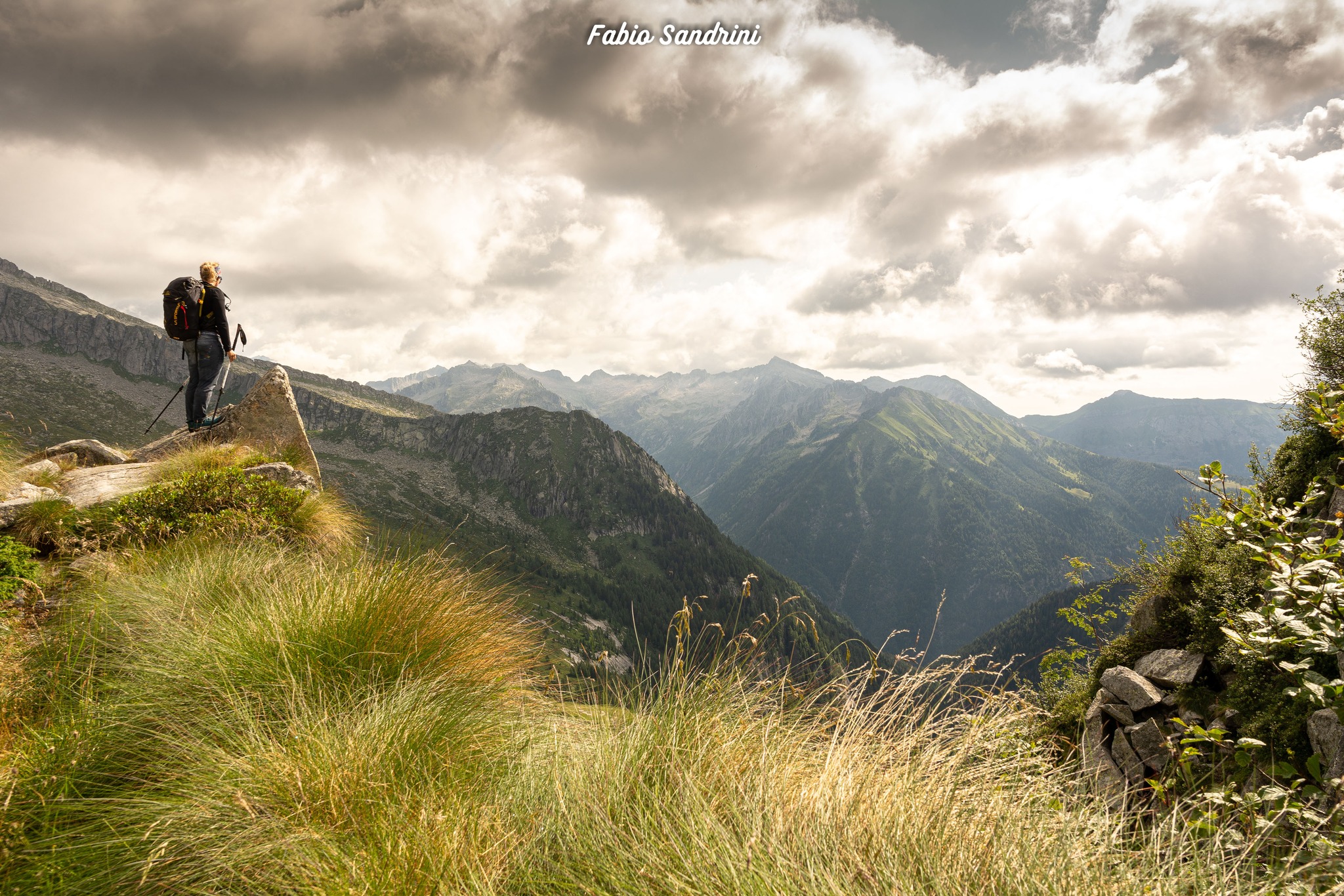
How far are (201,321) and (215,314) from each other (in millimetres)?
391

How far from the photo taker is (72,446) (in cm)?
1366

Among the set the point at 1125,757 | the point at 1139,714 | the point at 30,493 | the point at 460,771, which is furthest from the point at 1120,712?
the point at 30,493

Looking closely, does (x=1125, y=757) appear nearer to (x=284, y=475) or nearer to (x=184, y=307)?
(x=284, y=475)

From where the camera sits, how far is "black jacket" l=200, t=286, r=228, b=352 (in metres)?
12.9

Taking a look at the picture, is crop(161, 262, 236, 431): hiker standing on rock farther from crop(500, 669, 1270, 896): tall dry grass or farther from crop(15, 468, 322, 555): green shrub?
crop(500, 669, 1270, 896): tall dry grass

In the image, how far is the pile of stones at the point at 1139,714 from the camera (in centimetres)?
757

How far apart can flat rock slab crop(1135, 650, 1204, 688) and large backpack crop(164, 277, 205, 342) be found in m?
21.0

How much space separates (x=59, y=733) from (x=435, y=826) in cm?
245

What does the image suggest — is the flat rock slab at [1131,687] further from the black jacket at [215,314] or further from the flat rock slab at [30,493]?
the black jacket at [215,314]

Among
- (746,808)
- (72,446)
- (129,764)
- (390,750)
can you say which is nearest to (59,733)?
(129,764)

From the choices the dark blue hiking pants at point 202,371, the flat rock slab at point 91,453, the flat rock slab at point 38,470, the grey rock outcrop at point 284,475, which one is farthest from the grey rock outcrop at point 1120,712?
the flat rock slab at point 91,453

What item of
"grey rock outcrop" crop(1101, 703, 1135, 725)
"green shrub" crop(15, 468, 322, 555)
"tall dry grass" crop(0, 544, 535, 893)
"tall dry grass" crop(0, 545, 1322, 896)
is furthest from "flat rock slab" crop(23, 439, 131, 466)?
"grey rock outcrop" crop(1101, 703, 1135, 725)

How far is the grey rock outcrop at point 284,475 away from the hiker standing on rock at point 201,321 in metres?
3.73

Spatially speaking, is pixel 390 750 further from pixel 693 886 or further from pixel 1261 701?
pixel 1261 701
